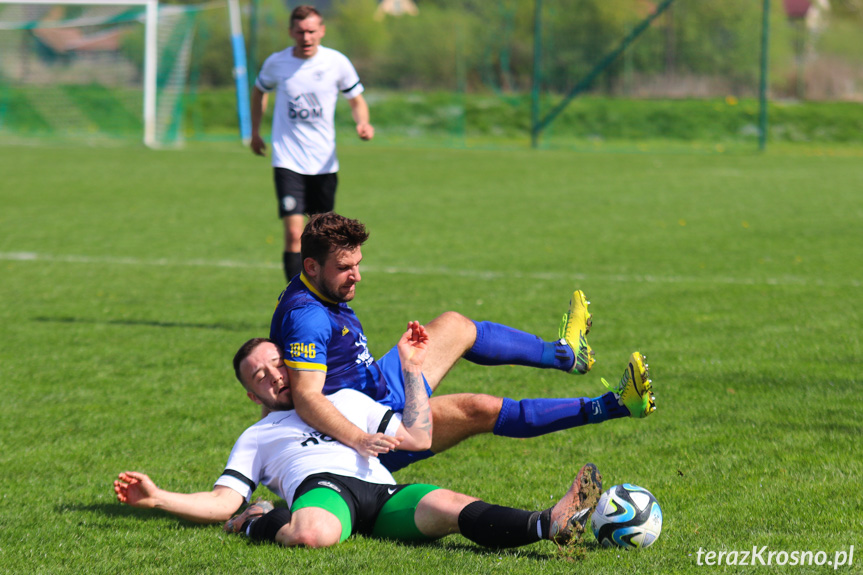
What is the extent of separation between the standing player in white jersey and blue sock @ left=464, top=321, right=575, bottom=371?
3578 millimetres

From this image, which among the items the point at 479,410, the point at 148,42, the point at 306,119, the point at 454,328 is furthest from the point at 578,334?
the point at 148,42

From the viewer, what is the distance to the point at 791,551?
11.3 feet

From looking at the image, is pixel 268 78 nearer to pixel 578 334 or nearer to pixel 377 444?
pixel 578 334

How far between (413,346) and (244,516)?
914 mm

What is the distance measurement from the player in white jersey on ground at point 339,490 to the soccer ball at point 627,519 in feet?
0.28

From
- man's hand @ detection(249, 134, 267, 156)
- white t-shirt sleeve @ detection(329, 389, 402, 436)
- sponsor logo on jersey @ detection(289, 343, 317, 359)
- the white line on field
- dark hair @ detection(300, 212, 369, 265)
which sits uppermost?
man's hand @ detection(249, 134, 267, 156)

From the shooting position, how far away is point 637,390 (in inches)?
156

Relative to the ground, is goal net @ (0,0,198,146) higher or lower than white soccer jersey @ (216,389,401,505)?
higher

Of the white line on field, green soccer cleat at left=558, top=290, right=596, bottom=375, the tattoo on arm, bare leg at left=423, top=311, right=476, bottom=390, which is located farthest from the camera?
the white line on field

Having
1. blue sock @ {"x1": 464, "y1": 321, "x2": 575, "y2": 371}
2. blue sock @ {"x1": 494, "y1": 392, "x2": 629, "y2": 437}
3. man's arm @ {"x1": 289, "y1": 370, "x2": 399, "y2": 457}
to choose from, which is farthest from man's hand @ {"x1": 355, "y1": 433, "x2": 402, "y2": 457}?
blue sock @ {"x1": 464, "y1": 321, "x2": 575, "y2": 371}

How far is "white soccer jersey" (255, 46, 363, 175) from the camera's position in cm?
794

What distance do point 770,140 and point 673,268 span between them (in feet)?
66.5

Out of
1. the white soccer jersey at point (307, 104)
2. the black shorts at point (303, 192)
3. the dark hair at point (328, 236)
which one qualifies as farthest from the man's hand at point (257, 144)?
the dark hair at point (328, 236)

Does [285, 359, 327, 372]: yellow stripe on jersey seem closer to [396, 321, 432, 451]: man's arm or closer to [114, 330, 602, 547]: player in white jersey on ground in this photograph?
[114, 330, 602, 547]: player in white jersey on ground
